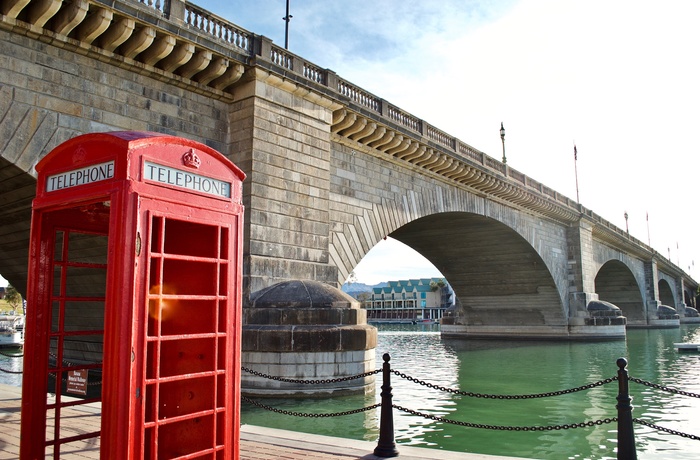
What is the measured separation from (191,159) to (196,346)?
128cm

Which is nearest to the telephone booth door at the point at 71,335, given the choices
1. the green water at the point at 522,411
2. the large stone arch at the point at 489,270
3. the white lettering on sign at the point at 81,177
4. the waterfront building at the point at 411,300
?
the white lettering on sign at the point at 81,177

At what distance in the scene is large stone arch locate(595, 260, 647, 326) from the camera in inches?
2246

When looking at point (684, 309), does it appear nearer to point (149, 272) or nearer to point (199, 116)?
point (199, 116)

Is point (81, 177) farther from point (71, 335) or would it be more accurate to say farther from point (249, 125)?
point (249, 125)

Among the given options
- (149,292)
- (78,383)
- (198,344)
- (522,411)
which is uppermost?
(149,292)

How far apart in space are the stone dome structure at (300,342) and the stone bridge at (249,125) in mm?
781

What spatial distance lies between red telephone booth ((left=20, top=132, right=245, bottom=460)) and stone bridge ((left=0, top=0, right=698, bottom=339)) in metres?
7.33

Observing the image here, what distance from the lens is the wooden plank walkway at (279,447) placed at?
5.62m

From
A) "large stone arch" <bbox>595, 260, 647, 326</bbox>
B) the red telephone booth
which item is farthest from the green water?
"large stone arch" <bbox>595, 260, 647, 326</bbox>

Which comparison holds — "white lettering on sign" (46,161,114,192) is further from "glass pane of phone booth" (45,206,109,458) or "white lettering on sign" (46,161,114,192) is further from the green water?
the green water

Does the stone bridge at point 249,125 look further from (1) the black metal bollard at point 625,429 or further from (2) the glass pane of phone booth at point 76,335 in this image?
(1) the black metal bollard at point 625,429

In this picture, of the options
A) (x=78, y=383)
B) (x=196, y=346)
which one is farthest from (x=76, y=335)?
(x=196, y=346)

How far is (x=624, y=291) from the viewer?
59375 mm

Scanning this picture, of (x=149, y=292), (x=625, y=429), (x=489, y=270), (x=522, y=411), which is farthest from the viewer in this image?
(x=489, y=270)
